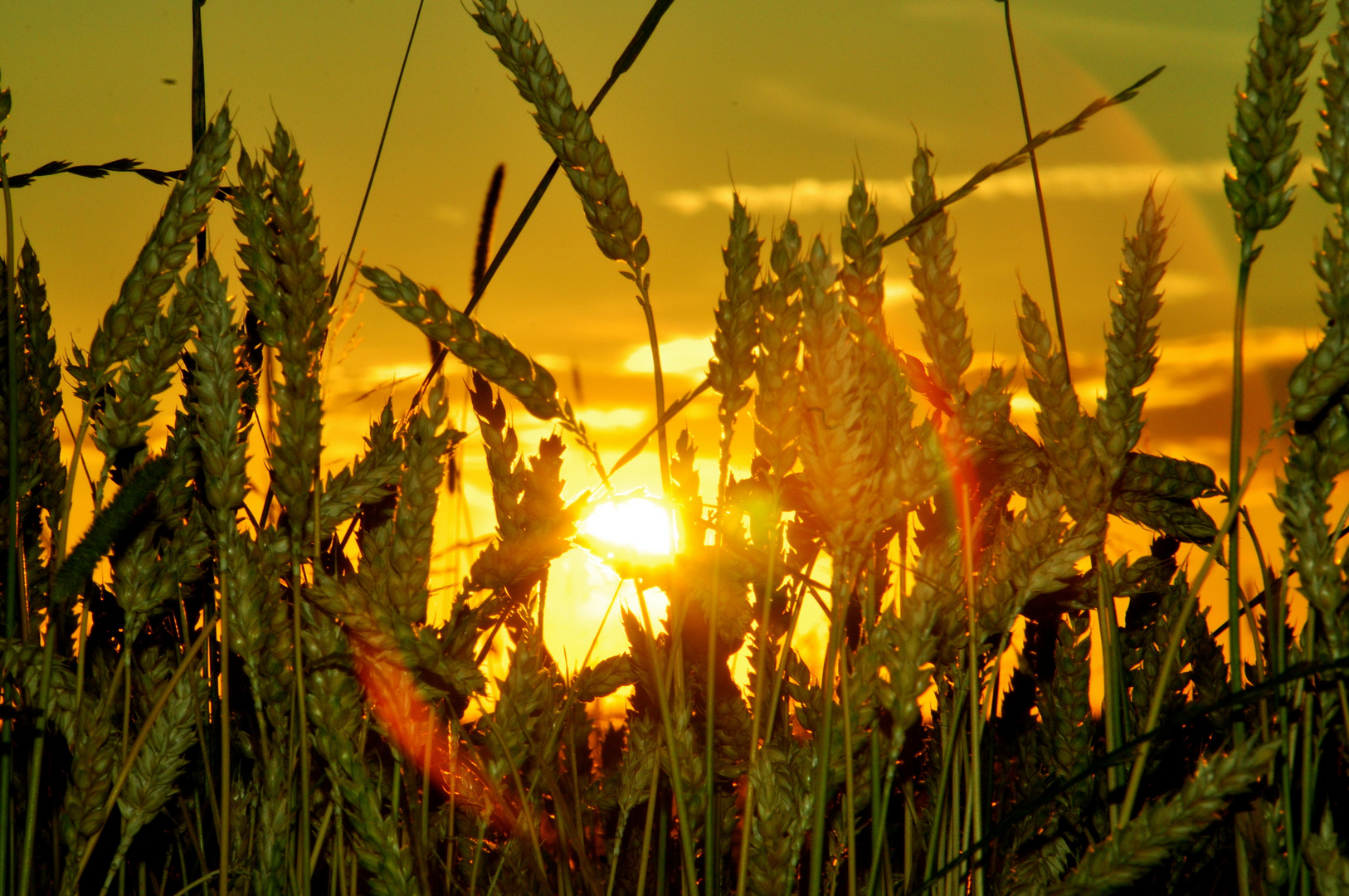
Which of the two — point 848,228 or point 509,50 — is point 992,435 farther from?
point 509,50

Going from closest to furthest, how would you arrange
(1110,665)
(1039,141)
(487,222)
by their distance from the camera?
(1039,141) < (1110,665) < (487,222)

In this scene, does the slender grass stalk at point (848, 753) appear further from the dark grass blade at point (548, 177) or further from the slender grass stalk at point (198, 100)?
the slender grass stalk at point (198, 100)

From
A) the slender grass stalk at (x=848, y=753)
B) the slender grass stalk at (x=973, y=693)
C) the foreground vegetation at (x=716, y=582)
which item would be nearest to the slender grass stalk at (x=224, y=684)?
the foreground vegetation at (x=716, y=582)

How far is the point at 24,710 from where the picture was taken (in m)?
1.09

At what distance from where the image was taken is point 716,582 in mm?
1019

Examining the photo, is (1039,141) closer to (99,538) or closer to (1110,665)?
(1110,665)

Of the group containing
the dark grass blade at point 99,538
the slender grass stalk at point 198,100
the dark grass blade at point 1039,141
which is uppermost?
the slender grass stalk at point 198,100

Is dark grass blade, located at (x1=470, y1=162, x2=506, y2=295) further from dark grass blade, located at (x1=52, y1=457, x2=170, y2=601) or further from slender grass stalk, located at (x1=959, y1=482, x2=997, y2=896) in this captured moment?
slender grass stalk, located at (x1=959, y1=482, x2=997, y2=896)

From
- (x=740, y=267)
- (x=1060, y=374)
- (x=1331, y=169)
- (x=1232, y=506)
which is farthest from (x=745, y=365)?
(x=1331, y=169)

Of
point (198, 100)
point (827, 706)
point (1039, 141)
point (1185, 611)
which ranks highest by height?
point (198, 100)

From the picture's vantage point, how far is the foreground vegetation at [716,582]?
1000mm

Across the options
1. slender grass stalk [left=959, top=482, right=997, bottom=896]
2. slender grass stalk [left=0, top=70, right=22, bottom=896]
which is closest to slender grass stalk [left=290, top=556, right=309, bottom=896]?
slender grass stalk [left=0, top=70, right=22, bottom=896]

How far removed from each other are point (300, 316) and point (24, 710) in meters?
0.59

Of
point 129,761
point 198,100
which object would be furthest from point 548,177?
point 129,761
